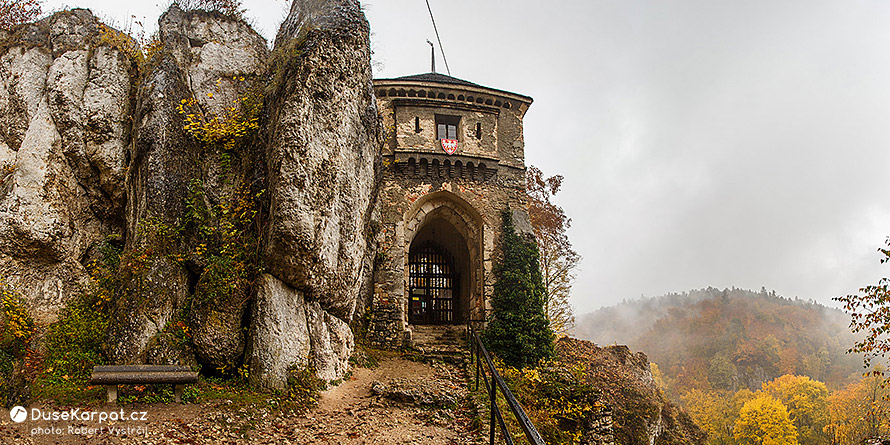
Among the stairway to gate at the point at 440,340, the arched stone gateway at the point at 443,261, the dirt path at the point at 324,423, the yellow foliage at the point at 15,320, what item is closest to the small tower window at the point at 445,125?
the arched stone gateway at the point at 443,261

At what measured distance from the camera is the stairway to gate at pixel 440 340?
13102 millimetres

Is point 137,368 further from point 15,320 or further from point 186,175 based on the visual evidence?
point 186,175

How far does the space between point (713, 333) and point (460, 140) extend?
64750 mm

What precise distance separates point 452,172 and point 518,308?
4412 millimetres

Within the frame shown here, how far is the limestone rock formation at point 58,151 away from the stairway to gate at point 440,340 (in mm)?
7471

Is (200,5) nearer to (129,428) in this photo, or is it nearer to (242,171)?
(242,171)

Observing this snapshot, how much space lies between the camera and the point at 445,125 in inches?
630

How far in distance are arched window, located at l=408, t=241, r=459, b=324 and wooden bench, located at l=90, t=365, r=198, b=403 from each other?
1095 centimetres

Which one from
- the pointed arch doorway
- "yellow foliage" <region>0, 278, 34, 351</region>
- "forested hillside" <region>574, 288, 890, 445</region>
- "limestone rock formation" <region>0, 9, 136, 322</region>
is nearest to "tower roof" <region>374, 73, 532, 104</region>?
the pointed arch doorway

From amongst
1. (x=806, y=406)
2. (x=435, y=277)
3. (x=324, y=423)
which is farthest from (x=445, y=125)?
(x=806, y=406)

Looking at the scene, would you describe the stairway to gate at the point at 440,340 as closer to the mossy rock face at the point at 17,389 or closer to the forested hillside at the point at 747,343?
the mossy rock face at the point at 17,389

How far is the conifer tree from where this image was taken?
13.9 metres

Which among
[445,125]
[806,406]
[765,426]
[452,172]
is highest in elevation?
[445,125]

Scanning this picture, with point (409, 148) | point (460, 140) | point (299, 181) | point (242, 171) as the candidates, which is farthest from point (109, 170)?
point (460, 140)
